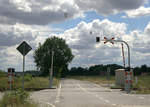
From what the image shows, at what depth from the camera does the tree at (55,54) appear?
100 metres

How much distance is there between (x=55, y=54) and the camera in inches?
3971

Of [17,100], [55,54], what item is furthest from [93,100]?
[55,54]

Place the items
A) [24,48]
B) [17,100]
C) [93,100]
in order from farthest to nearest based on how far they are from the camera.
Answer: [93,100]
[24,48]
[17,100]

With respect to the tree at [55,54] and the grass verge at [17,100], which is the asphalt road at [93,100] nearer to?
the grass verge at [17,100]

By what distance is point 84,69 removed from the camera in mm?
183625

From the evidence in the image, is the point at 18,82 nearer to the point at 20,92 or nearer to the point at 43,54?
the point at 20,92

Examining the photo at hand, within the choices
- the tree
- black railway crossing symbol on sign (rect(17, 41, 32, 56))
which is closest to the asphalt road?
black railway crossing symbol on sign (rect(17, 41, 32, 56))

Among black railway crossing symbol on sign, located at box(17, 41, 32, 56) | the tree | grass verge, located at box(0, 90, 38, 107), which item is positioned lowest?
grass verge, located at box(0, 90, 38, 107)

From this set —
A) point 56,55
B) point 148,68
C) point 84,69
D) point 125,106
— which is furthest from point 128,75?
point 84,69

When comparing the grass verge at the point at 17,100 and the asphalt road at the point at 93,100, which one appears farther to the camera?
the asphalt road at the point at 93,100

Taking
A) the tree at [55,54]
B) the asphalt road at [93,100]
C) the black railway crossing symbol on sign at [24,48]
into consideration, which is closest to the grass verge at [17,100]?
the asphalt road at [93,100]

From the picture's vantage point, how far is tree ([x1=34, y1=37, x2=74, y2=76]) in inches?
3937

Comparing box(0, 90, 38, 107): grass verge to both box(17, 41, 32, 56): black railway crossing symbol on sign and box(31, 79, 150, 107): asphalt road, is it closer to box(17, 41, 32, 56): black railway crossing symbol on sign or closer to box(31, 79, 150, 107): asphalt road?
box(31, 79, 150, 107): asphalt road

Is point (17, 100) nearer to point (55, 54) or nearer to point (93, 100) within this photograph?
point (93, 100)
